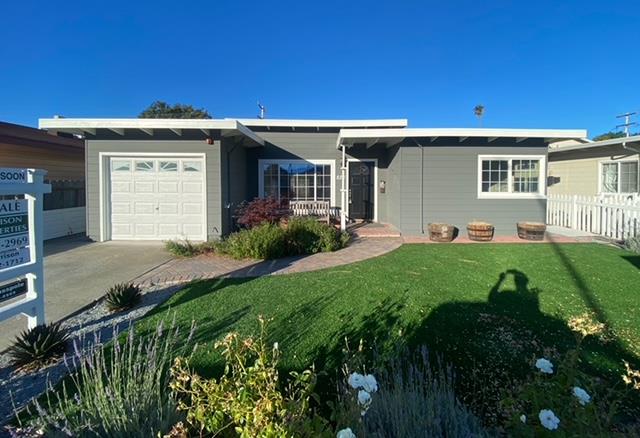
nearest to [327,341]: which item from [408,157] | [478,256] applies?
[478,256]

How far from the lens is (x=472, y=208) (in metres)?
11.4

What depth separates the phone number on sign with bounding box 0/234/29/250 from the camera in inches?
145

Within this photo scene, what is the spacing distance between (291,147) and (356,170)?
263cm

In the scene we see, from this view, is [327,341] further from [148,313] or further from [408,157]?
[408,157]

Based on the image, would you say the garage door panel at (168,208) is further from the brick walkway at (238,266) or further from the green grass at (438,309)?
the green grass at (438,309)

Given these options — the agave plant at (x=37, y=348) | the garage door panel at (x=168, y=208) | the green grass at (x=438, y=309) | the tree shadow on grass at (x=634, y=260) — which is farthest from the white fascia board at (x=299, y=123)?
the agave plant at (x=37, y=348)

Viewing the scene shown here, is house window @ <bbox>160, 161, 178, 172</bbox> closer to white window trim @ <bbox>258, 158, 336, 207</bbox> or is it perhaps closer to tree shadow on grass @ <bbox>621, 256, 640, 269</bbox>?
white window trim @ <bbox>258, 158, 336, 207</bbox>

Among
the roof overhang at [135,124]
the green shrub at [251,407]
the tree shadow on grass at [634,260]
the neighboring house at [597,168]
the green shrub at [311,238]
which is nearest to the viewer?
the green shrub at [251,407]

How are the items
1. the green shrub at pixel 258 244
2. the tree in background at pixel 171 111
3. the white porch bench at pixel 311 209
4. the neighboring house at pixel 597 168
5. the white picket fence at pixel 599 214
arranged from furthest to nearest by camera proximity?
the tree in background at pixel 171 111 → the neighboring house at pixel 597 168 → the white porch bench at pixel 311 209 → the white picket fence at pixel 599 214 → the green shrub at pixel 258 244

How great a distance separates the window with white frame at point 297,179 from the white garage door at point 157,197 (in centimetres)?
375

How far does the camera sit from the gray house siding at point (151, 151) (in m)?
10.2

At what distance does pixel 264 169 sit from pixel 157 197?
4362 millimetres

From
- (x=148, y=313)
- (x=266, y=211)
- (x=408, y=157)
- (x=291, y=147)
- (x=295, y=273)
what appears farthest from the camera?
(x=291, y=147)

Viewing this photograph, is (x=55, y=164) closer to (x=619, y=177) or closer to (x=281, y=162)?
(x=281, y=162)
